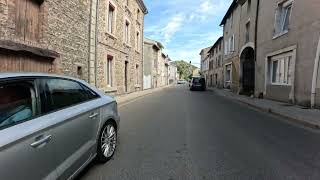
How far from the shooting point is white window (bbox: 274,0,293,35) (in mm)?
18125

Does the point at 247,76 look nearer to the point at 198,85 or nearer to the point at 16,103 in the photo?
the point at 198,85

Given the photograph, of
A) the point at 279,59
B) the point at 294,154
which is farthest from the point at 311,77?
the point at 294,154

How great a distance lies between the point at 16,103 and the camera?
3305mm

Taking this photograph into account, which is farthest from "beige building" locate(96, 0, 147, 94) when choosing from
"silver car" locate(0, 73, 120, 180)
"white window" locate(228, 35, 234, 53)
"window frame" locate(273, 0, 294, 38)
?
"silver car" locate(0, 73, 120, 180)

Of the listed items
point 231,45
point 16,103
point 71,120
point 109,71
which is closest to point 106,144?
point 71,120

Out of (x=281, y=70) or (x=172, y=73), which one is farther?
(x=172, y=73)

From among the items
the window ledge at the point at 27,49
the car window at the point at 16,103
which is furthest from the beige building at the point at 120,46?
the car window at the point at 16,103

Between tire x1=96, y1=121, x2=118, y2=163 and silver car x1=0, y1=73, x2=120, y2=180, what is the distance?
3 cm

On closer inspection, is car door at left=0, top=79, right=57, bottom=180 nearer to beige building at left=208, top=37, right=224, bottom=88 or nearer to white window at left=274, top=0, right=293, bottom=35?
white window at left=274, top=0, right=293, bottom=35

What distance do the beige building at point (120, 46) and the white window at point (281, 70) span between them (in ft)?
33.1

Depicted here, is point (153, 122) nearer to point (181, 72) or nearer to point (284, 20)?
point (284, 20)

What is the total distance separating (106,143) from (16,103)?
2250 mm

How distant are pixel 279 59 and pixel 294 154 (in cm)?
1371

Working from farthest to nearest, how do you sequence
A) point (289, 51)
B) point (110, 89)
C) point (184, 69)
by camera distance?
point (184, 69) < point (110, 89) < point (289, 51)
